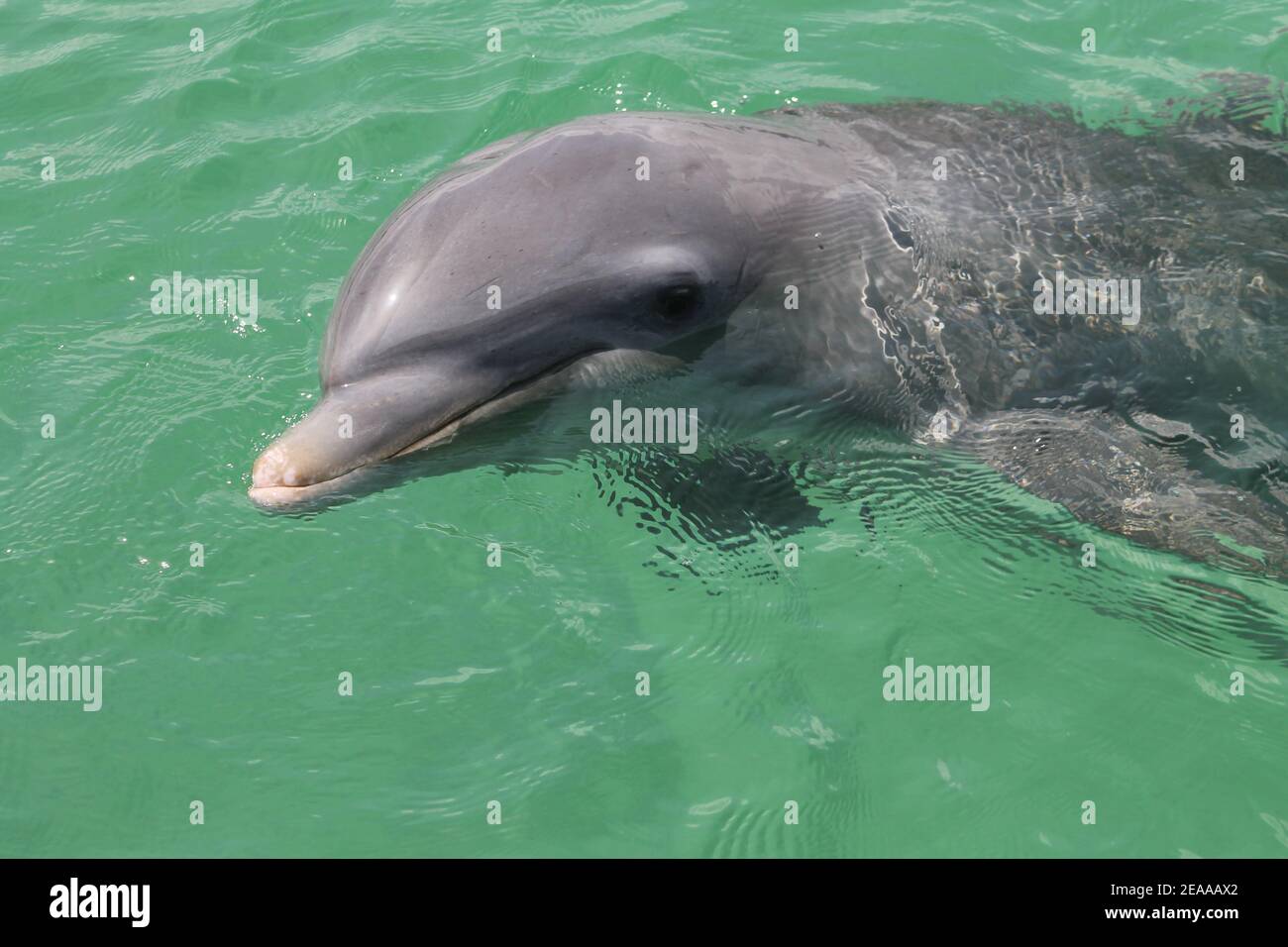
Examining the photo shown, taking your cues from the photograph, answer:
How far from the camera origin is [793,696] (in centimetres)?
624

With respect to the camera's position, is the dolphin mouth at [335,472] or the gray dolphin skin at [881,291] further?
the gray dolphin skin at [881,291]

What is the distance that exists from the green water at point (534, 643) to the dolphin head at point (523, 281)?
62 cm

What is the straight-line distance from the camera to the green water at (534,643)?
5789 millimetres

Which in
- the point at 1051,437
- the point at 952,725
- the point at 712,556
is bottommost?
the point at 952,725

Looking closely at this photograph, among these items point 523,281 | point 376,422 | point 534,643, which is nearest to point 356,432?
point 376,422

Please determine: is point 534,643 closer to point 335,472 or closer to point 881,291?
point 335,472

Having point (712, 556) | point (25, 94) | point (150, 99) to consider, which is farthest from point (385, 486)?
point (25, 94)

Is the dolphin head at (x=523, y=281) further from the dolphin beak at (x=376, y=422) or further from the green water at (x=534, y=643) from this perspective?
the green water at (x=534, y=643)

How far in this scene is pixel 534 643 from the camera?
6465 millimetres

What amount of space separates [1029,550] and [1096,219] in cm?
178

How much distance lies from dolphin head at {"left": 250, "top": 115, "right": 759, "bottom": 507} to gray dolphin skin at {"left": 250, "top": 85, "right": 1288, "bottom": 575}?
0.03ft

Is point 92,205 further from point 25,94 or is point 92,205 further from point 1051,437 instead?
point 1051,437

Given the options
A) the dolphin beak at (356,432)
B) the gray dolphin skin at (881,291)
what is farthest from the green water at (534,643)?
the dolphin beak at (356,432)

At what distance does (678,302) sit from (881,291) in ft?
3.64
